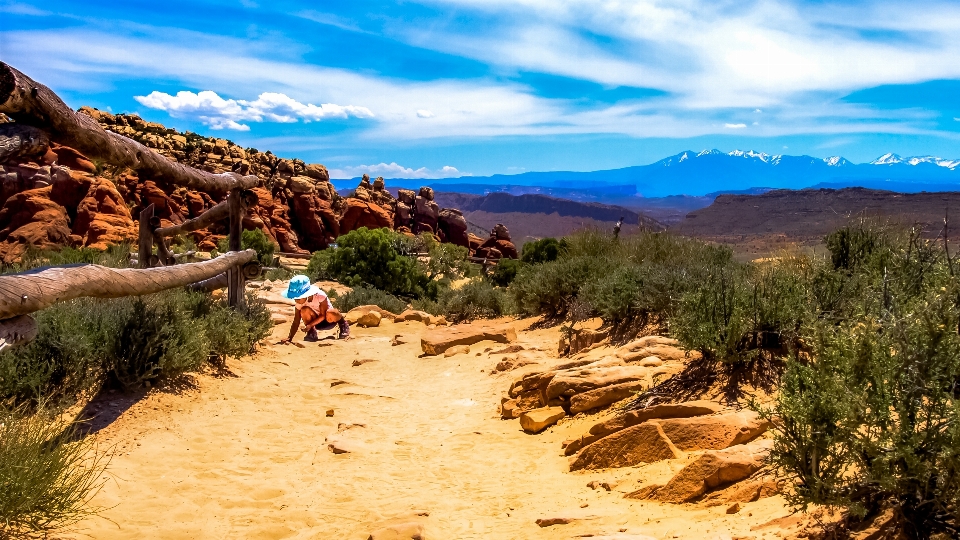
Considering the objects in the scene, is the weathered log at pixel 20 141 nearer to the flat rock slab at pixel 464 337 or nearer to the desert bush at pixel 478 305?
the flat rock slab at pixel 464 337

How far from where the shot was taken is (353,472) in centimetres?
515

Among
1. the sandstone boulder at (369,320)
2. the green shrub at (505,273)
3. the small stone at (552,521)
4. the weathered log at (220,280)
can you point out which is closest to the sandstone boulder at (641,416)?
the small stone at (552,521)

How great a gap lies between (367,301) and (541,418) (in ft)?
34.5

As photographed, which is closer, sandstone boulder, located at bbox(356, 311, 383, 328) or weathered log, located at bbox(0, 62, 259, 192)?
weathered log, located at bbox(0, 62, 259, 192)

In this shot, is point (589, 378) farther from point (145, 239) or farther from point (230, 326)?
point (145, 239)

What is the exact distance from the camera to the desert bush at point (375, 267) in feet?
62.3

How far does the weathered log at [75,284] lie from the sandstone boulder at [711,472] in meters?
4.10

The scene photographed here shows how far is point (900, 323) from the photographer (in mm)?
Answer: 2932

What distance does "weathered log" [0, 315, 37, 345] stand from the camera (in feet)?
12.6

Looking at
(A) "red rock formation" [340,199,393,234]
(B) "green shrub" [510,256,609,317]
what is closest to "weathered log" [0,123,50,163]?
(B) "green shrub" [510,256,609,317]

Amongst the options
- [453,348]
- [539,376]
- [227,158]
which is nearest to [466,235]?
[227,158]

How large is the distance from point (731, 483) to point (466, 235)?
4920cm

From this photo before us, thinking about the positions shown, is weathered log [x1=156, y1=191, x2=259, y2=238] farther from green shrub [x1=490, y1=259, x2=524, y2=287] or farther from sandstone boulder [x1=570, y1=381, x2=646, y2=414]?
green shrub [x1=490, y1=259, x2=524, y2=287]

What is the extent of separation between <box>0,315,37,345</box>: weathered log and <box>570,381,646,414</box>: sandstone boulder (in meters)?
4.40
